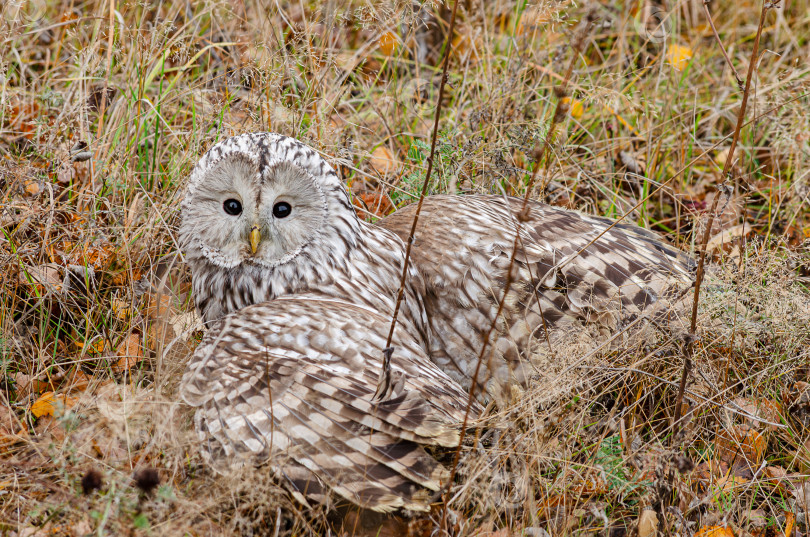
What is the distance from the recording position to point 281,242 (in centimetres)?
294

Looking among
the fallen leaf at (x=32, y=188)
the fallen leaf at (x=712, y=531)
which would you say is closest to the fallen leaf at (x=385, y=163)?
the fallen leaf at (x=32, y=188)

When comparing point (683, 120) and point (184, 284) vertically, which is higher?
point (683, 120)

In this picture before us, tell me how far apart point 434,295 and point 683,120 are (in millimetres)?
2047

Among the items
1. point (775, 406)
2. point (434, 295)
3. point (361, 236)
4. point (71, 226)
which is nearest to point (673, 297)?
point (775, 406)

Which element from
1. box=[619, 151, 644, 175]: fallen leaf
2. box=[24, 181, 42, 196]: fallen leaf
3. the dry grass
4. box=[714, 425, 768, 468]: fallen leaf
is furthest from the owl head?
box=[619, 151, 644, 175]: fallen leaf

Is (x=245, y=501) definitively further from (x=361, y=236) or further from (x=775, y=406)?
(x=775, y=406)

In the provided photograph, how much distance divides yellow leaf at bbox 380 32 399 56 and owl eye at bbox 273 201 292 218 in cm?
137

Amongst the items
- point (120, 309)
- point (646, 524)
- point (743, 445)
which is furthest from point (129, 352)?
point (743, 445)

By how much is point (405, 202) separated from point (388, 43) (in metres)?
1.17

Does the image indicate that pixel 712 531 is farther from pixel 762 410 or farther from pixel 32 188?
pixel 32 188

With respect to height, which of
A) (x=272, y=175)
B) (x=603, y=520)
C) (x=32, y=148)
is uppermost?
(x=272, y=175)

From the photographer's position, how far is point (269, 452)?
2141mm

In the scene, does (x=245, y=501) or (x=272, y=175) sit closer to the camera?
(x=245, y=501)

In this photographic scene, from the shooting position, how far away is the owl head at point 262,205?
9.21ft
